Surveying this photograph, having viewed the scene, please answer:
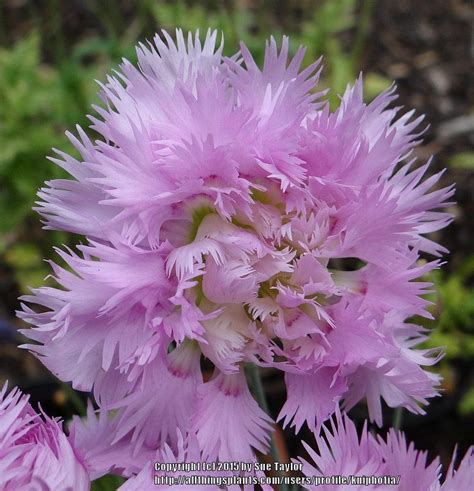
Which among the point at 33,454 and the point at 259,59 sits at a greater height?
the point at 259,59

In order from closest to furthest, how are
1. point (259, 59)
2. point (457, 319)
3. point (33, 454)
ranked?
1. point (33, 454)
2. point (457, 319)
3. point (259, 59)

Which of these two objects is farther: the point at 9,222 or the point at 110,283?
the point at 9,222

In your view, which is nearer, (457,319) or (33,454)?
(33,454)

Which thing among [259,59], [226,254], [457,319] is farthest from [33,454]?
[259,59]

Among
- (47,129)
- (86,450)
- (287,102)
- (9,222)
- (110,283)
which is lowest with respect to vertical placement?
(86,450)

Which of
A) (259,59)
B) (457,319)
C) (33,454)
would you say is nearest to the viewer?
(33,454)

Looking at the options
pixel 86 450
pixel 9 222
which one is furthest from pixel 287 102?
pixel 9 222

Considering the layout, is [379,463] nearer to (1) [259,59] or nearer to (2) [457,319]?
(2) [457,319]

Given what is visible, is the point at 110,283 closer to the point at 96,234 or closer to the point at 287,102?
the point at 96,234
